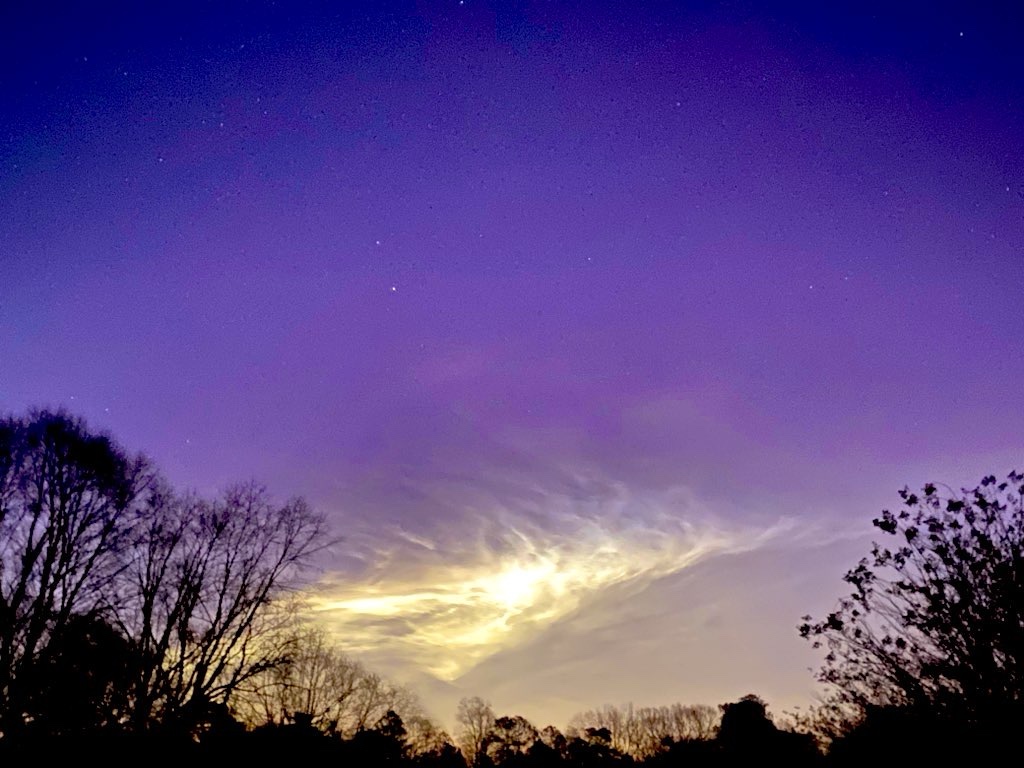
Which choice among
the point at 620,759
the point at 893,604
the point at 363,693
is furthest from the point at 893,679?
the point at 620,759

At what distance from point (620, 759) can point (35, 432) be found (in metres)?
69.8

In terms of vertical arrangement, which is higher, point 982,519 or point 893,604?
point 982,519

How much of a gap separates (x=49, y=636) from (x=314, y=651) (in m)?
26.3

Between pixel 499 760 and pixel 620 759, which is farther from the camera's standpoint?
pixel 499 760

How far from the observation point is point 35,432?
15.1 m

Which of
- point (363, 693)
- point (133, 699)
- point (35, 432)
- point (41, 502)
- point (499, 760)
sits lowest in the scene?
point (499, 760)

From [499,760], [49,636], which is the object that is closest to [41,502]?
[49,636]

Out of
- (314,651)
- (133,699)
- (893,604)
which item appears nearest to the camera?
(893,604)

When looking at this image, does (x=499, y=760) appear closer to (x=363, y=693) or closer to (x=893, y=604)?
(x=363, y=693)

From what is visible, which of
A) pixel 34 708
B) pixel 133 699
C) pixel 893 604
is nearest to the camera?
pixel 893 604

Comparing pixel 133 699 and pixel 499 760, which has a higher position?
pixel 133 699

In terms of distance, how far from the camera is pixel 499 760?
73.7 metres

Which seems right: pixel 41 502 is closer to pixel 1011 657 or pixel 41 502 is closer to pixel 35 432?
pixel 35 432

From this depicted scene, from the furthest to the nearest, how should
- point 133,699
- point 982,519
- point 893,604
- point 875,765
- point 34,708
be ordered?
point 133,699, point 875,765, point 34,708, point 893,604, point 982,519
